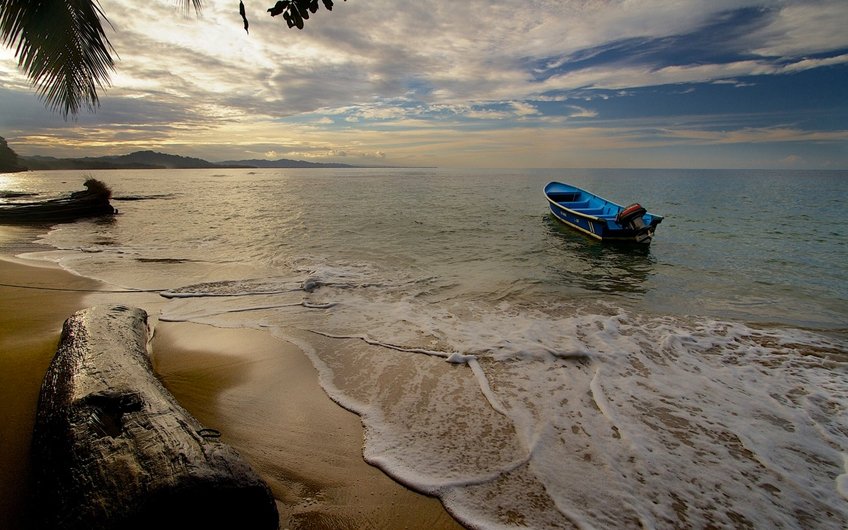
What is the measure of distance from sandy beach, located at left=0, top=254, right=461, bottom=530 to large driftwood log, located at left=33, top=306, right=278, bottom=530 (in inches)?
14.3

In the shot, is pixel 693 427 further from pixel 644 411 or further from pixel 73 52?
pixel 73 52

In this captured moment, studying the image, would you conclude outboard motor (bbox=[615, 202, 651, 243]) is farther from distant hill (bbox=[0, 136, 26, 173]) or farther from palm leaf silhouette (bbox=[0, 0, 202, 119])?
distant hill (bbox=[0, 136, 26, 173])

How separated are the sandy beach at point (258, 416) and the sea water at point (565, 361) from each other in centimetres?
28

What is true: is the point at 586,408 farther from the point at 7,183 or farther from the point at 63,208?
the point at 7,183

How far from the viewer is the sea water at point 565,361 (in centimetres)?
355

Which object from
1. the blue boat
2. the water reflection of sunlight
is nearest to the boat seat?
the blue boat

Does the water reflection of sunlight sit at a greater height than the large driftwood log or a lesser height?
greater

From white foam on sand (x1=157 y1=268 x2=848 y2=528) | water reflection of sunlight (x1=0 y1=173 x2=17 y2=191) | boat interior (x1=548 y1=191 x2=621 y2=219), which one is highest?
boat interior (x1=548 y1=191 x2=621 y2=219)

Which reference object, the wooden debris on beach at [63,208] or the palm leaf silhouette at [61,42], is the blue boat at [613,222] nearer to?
the palm leaf silhouette at [61,42]

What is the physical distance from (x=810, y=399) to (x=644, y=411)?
2690 mm

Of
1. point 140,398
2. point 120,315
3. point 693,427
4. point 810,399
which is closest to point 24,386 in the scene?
point 120,315

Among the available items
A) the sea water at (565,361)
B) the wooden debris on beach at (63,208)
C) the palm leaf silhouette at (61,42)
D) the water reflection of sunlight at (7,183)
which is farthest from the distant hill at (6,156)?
the palm leaf silhouette at (61,42)

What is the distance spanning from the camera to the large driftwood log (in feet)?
7.43

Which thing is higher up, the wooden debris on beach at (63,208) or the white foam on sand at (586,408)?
the wooden debris on beach at (63,208)
